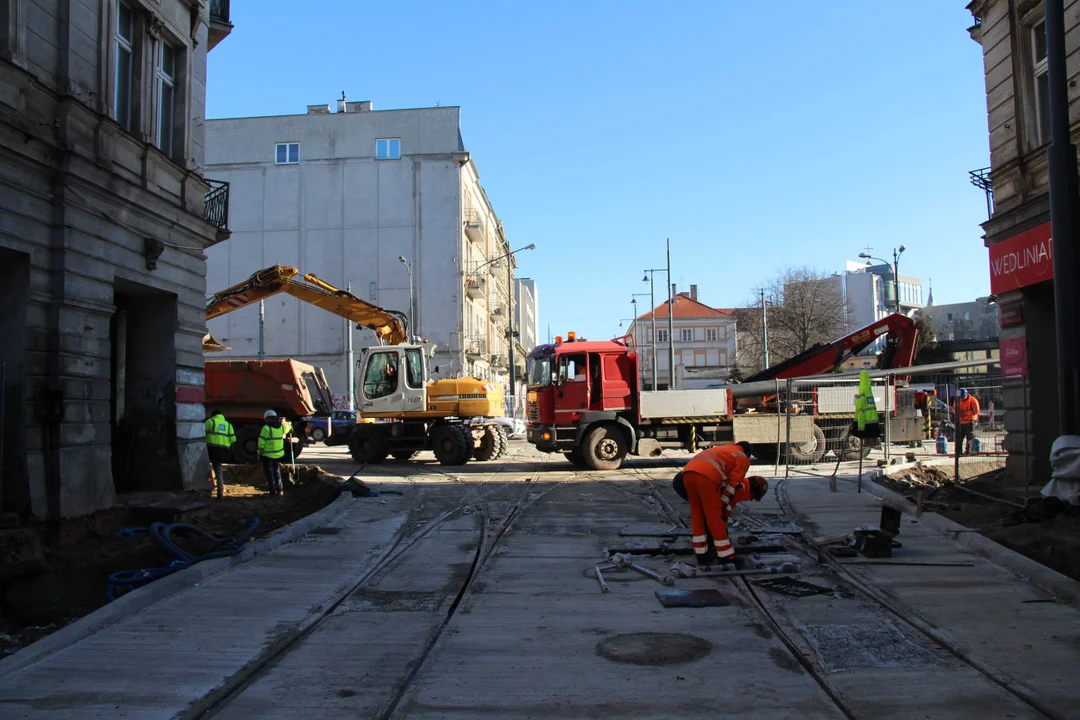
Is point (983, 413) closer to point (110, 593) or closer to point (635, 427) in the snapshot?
point (635, 427)

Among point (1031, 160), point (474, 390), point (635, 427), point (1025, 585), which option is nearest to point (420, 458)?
point (474, 390)

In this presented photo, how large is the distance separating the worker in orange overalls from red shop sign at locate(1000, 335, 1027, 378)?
22.5 ft

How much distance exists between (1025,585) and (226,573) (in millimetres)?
7210

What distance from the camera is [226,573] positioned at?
777cm

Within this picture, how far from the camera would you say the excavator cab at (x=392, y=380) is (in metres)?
21.2

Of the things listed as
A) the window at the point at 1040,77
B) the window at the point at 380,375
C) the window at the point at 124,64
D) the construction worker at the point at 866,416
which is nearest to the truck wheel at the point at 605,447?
the window at the point at 380,375

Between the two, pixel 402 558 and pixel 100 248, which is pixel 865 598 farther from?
pixel 100 248

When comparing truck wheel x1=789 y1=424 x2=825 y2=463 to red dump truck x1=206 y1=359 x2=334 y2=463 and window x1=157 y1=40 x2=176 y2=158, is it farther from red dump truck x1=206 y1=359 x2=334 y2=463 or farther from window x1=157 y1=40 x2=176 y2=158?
window x1=157 y1=40 x2=176 y2=158

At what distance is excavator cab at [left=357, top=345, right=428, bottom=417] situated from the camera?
2117cm

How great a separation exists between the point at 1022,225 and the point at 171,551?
1263 centimetres

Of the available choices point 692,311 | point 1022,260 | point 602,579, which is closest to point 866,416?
point 1022,260

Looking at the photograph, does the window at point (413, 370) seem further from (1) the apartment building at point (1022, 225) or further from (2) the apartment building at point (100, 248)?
(1) the apartment building at point (1022, 225)

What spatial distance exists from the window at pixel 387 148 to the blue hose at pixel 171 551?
36.9 m

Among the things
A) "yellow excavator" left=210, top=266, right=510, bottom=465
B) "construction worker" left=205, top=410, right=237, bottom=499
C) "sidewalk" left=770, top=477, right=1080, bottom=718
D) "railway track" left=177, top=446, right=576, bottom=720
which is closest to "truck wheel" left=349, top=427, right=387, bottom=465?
"yellow excavator" left=210, top=266, right=510, bottom=465
